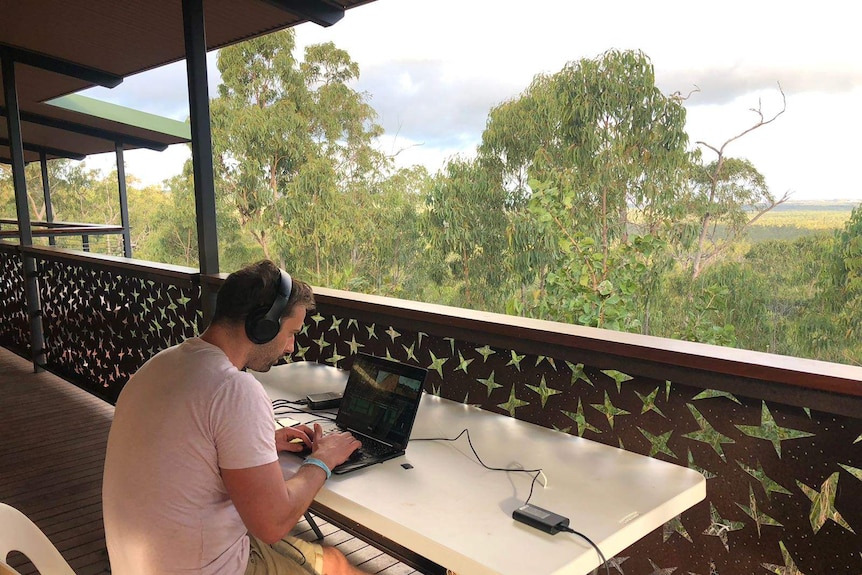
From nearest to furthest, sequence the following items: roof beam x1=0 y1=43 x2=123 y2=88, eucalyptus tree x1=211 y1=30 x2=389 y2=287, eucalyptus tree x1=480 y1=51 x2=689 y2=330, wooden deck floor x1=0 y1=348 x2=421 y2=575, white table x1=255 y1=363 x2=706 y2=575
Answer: white table x1=255 y1=363 x2=706 y2=575, wooden deck floor x1=0 y1=348 x2=421 y2=575, roof beam x1=0 y1=43 x2=123 y2=88, eucalyptus tree x1=480 y1=51 x2=689 y2=330, eucalyptus tree x1=211 y1=30 x2=389 y2=287

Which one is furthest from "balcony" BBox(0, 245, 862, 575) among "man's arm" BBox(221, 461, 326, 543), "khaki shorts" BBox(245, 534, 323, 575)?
"man's arm" BBox(221, 461, 326, 543)

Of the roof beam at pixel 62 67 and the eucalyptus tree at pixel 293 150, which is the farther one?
the eucalyptus tree at pixel 293 150

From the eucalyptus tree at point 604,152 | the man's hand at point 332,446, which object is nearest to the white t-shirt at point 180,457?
the man's hand at point 332,446

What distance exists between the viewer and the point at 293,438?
165cm

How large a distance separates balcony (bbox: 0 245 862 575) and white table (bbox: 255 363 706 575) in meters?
0.12

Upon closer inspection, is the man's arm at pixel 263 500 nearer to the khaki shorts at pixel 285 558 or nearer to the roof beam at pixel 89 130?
the khaki shorts at pixel 285 558

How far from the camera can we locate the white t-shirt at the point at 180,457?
4.04 feet

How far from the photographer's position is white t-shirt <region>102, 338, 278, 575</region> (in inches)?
48.4

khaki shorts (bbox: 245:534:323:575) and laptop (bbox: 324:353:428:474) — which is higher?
laptop (bbox: 324:353:428:474)

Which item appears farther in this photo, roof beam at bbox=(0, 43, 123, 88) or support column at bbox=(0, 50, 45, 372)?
support column at bbox=(0, 50, 45, 372)

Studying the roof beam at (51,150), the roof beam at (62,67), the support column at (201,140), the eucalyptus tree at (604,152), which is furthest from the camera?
the eucalyptus tree at (604,152)

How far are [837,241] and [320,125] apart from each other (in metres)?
13.9

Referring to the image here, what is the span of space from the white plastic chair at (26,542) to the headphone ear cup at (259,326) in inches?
20.9

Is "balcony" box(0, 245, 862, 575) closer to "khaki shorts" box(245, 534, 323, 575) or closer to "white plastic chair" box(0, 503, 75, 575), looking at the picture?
"khaki shorts" box(245, 534, 323, 575)
